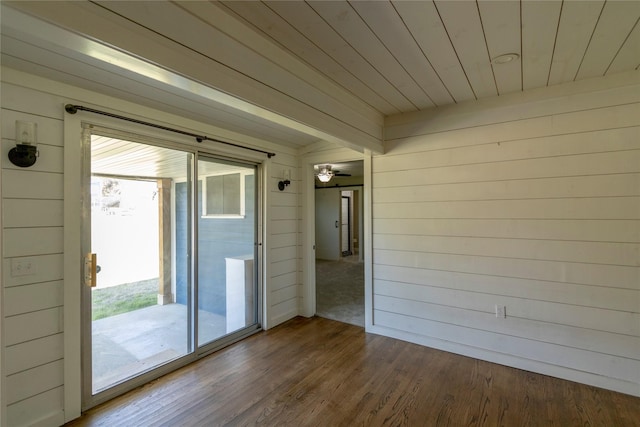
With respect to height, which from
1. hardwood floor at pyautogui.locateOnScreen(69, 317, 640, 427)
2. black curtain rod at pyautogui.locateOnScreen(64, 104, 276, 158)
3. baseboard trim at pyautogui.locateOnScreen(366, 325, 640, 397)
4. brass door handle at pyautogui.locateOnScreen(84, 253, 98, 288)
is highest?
black curtain rod at pyautogui.locateOnScreen(64, 104, 276, 158)

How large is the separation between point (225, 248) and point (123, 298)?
3.45 feet

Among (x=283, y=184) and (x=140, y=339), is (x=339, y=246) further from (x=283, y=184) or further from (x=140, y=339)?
(x=140, y=339)

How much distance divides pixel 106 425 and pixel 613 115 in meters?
4.36

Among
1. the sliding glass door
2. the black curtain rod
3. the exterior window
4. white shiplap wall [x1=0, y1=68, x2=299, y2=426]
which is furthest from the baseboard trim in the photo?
white shiplap wall [x1=0, y1=68, x2=299, y2=426]

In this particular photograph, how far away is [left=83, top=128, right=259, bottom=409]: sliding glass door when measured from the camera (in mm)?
2344

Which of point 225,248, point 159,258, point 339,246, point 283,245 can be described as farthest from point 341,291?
point 339,246

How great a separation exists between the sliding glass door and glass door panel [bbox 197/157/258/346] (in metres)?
0.01

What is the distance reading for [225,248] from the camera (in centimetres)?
339

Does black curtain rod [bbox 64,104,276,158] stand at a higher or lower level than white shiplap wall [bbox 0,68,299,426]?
higher

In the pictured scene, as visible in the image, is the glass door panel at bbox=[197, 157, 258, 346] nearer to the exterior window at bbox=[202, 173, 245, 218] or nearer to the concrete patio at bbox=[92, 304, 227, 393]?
the exterior window at bbox=[202, 173, 245, 218]

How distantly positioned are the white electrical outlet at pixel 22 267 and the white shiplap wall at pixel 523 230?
115 inches

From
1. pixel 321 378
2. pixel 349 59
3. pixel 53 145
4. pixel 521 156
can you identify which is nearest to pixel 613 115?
pixel 521 156

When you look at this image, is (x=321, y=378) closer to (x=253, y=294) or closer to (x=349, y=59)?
(x=253, y=294)

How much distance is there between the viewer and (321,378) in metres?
2.57
